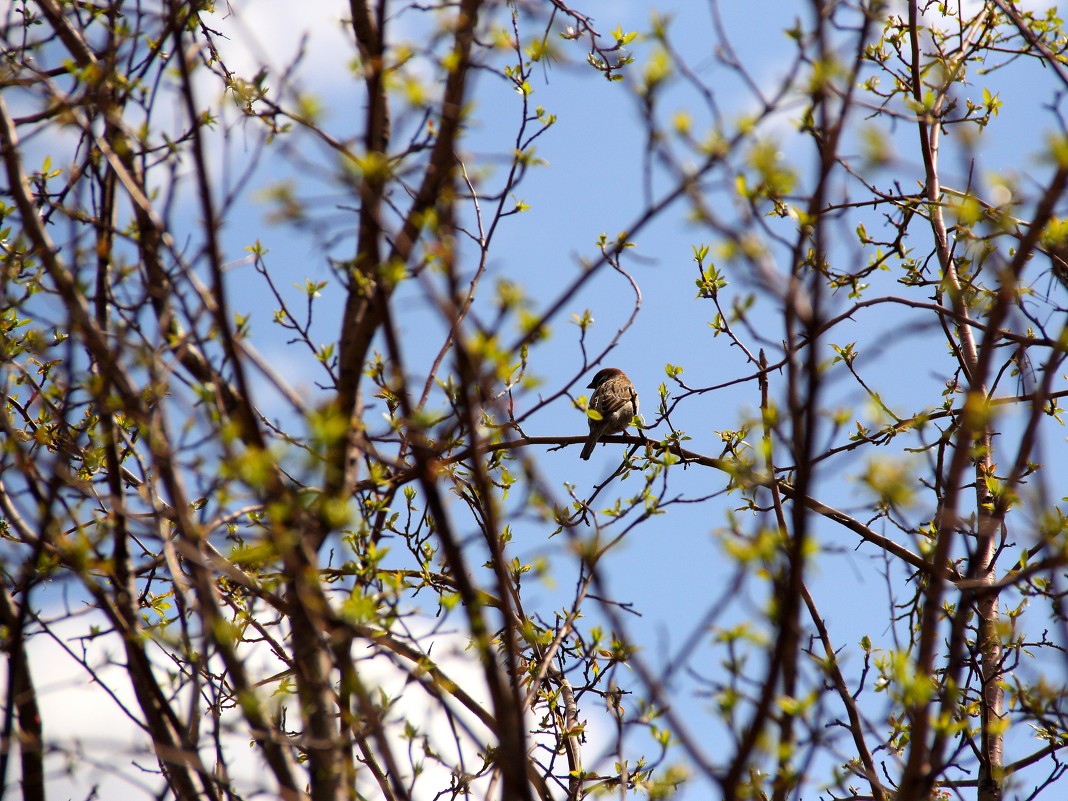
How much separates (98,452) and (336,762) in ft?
8.31

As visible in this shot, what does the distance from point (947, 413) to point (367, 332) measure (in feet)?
11.8

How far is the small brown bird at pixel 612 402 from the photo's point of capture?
908 centimetres

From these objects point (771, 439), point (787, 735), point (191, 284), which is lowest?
point (787, 735)

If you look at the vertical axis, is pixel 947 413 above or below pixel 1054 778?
above

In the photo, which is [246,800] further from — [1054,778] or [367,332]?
[1054,778]

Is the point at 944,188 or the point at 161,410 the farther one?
the point at 944,188

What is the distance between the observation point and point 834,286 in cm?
559

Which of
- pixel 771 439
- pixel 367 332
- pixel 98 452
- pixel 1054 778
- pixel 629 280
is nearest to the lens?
pixel 367 332

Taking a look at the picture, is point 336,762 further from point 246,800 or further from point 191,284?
point 191,284

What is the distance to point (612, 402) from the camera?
9586mm

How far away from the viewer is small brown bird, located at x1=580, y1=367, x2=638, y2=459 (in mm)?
9078

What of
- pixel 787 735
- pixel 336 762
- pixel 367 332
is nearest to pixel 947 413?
pixel 787 735

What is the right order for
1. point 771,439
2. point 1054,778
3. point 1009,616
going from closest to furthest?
point 771,439, point 1054,778, point 1009,616

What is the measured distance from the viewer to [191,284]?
10.4ft
